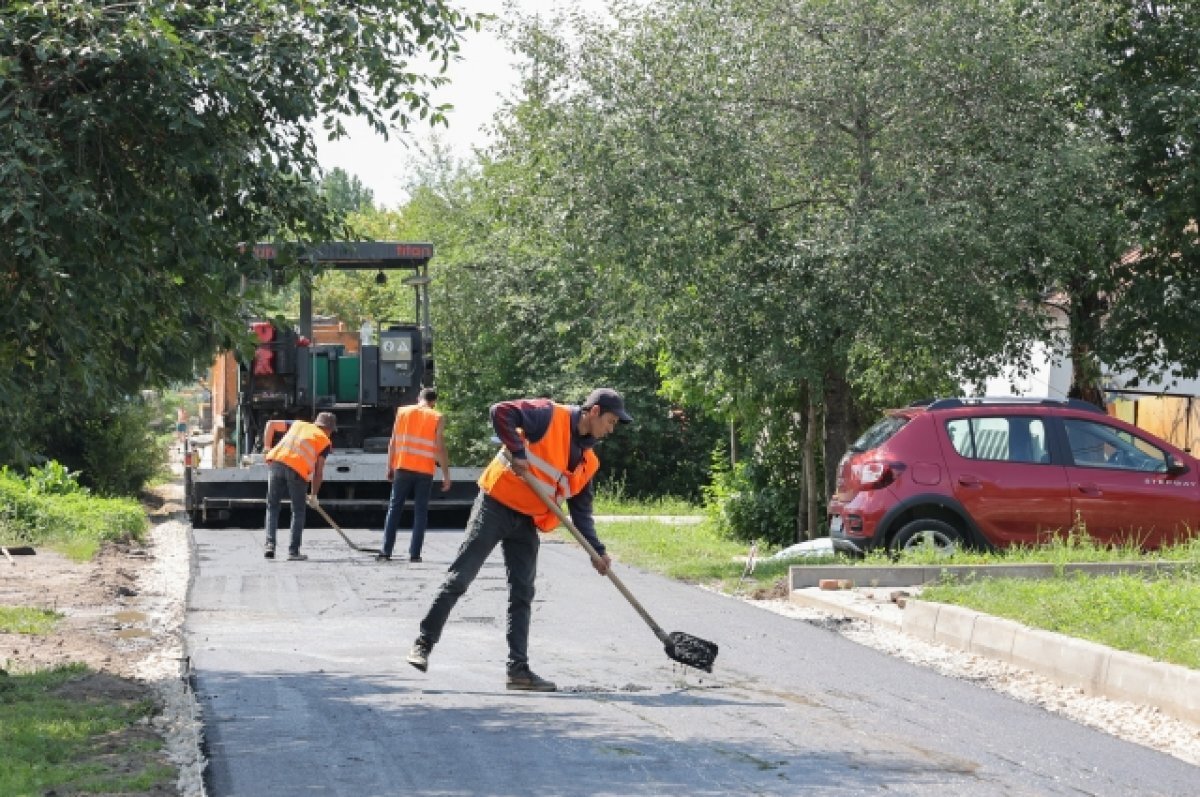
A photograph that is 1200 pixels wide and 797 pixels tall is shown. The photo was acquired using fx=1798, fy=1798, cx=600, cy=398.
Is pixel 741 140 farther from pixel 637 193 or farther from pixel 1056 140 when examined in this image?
pixel 1056 140

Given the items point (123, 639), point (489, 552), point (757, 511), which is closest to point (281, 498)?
point (123, 639)

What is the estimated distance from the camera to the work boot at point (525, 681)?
A: 29.4 ft

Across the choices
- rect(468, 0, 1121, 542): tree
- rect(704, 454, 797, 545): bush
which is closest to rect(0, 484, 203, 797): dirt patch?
rect(468, 0, 1121, 542): tree

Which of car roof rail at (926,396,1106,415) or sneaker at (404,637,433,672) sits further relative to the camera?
car roof rail at (926,396,1106,415)

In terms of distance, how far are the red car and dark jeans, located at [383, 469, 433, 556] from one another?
426cm

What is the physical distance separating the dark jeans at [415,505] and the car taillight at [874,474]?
174 inches

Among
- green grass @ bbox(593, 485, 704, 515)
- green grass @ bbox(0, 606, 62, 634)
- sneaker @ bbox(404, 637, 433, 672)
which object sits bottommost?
green grass @ bbox(593, 485, 704, 515)

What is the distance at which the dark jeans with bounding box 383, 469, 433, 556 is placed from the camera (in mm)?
17172

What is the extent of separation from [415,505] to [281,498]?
61.9 inches

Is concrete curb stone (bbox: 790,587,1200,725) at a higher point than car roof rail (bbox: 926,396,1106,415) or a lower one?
lower

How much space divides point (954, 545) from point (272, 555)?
6.70 meters

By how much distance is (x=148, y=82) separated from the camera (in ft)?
27.2

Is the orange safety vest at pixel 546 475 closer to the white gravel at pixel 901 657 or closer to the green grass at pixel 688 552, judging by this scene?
the white gravel at pixel 901 657

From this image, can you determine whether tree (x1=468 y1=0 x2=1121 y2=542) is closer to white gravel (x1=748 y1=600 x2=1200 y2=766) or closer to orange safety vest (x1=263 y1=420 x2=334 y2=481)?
orange safety vest (x1=263 y1=420 x2=334 y2=481)
